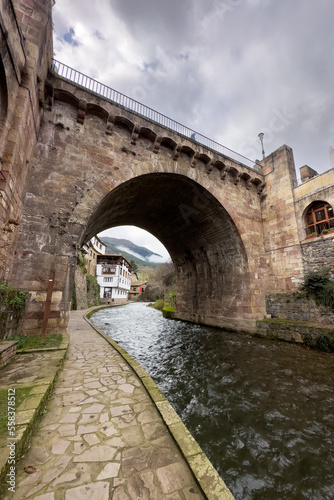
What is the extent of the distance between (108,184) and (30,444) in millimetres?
6996

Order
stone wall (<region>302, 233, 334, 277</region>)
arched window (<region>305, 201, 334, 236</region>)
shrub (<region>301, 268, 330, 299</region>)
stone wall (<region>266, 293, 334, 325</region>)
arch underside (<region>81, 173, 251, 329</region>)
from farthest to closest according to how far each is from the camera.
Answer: arch underside (<region>81, 173, 251, 329</region>) → arched window (<region>305, 201, 334, 236</region>) → stone wall (<region>302, 233, 334, 277</region>) → shrub (<region>301, 268, 330, 299</region>) → stone wall (<region>266, 293, 334, 325</region>)

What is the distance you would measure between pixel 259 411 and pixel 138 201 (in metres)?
9.34

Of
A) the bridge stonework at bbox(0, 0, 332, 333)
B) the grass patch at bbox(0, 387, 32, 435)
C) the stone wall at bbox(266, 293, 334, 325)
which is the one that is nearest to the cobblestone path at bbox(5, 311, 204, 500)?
the grass patch at bbox(0, 387, 32, 435)

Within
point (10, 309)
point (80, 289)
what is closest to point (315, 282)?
point (10, 309)

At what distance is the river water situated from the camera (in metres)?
2.47

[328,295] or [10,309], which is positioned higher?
[328,295]

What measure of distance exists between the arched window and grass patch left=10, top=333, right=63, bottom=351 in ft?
36.0

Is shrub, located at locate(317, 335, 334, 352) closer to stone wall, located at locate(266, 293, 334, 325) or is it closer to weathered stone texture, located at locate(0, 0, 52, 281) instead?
stone wall, located at locate(266, 293, 334, 325)

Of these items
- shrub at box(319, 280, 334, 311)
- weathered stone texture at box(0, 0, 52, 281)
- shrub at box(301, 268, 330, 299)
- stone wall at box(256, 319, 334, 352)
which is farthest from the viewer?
shrub at box(301, 268, 330, 299)

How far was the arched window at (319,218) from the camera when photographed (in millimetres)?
9230

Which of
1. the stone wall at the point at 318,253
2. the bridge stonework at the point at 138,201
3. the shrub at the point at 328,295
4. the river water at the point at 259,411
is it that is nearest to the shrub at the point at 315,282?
the shrub at the point at 328,295

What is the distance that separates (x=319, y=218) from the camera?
9570 mm

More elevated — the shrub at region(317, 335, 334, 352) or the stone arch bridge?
the stone arch bridge

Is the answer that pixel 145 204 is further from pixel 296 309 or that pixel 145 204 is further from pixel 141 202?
pixel 296 309
